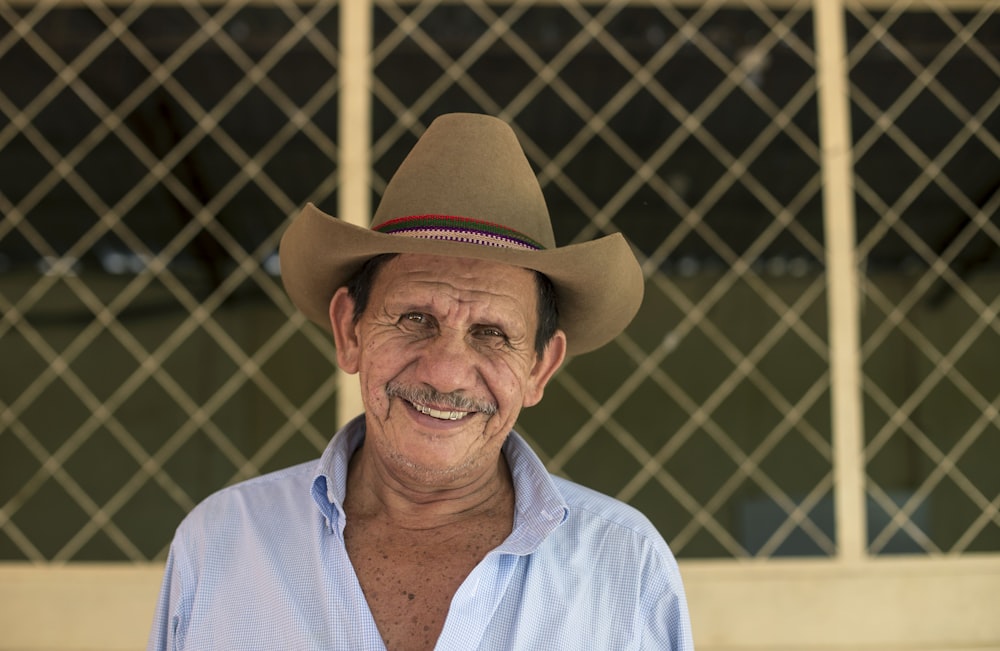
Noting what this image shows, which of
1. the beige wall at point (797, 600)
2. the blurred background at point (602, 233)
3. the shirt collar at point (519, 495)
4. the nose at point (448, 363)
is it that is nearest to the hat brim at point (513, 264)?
the nose at point (448, 363)

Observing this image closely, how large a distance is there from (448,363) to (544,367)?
0.66 ft

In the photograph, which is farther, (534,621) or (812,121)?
(812,121)

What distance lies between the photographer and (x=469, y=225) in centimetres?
112

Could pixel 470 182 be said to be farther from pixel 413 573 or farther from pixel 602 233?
pixel 602 233

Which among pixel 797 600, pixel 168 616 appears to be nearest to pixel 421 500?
pixel 168 616

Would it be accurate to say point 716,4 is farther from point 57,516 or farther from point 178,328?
point 57,516

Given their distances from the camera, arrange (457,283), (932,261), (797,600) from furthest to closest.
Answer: (932,261) → (797,600) → (457,283)

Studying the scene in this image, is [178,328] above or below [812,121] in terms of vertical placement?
below

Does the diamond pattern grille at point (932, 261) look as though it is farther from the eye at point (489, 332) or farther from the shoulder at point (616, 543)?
the eye at point (489, 332)

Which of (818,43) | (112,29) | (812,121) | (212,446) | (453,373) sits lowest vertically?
(212,446)

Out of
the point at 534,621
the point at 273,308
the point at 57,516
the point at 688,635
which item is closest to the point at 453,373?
the point at 534,621

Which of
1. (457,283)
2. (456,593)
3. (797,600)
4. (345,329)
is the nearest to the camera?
(456,593)

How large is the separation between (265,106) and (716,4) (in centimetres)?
153

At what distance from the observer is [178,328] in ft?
9.38
